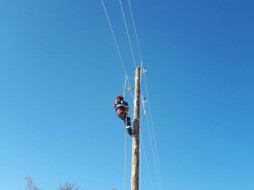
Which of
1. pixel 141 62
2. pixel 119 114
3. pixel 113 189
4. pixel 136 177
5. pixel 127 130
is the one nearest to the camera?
pixel 136 177

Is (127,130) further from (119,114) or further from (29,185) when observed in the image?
(29,185)

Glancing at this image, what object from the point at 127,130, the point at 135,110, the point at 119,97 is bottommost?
the point at 127,130

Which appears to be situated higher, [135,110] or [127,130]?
[135,110]

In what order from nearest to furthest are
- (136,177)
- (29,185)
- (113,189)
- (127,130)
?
1. (136,177)
2. (127,130)
3. (29,185)
4. (113,189)

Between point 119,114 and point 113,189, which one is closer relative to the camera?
point 119,114

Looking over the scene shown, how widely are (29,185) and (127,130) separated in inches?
1186

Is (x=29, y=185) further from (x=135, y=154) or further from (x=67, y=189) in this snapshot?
(x=135, y=154)

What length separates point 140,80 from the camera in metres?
10.2

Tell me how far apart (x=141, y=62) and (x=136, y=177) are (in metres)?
4.33

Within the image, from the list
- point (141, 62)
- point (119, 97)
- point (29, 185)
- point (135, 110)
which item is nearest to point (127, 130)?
point (135, 110)

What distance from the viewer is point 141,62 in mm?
10883

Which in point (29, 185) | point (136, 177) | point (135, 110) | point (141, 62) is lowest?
point (136, 177)

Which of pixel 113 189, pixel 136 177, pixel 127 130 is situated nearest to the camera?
pixel 136 177

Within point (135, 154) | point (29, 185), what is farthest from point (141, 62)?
point (29, 185)
